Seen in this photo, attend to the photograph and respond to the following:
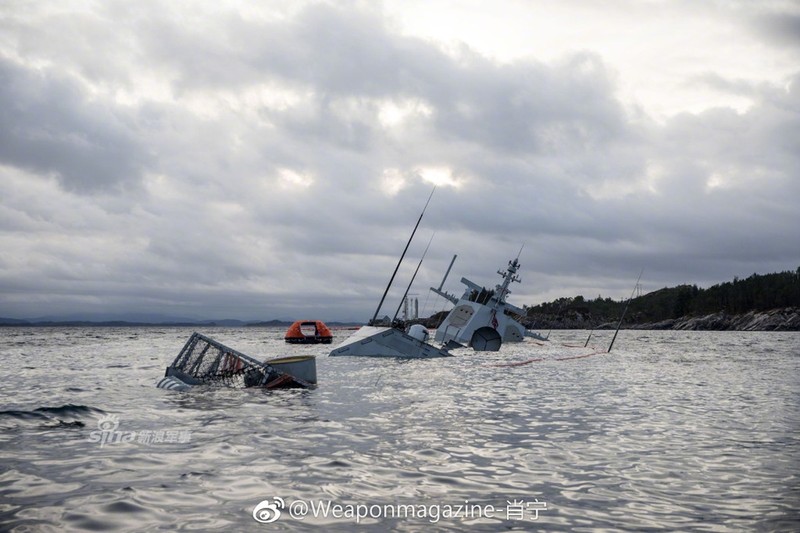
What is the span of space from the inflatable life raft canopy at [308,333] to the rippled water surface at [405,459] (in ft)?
183

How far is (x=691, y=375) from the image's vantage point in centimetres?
2906

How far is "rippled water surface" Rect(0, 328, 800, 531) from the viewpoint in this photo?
276 inches

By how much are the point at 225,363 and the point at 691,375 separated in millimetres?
21410

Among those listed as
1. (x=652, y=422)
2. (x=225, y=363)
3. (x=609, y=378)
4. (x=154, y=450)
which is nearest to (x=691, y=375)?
(x=609, y=378)

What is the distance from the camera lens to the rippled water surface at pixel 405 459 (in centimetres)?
700

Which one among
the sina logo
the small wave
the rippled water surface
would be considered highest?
the rippled water surface

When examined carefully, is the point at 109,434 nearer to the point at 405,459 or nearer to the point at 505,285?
the point at 405,459

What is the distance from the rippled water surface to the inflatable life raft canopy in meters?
55.7

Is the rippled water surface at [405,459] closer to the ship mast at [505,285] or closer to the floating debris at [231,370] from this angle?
the floating debris at [231,370]

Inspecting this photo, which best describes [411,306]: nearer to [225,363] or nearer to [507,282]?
[507,282]

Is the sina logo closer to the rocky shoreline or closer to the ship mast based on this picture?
the ship mast

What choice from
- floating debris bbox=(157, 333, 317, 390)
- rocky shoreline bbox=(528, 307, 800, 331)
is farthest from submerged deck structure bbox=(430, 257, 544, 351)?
rocky shoreline bbox=(528, 307, 800, 331)

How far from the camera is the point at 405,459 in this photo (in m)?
10.0

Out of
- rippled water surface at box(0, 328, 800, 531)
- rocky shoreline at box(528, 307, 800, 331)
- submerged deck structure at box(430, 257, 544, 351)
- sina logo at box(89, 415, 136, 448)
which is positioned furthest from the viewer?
rocky shoreline at box(528, 307, 800, 331)
